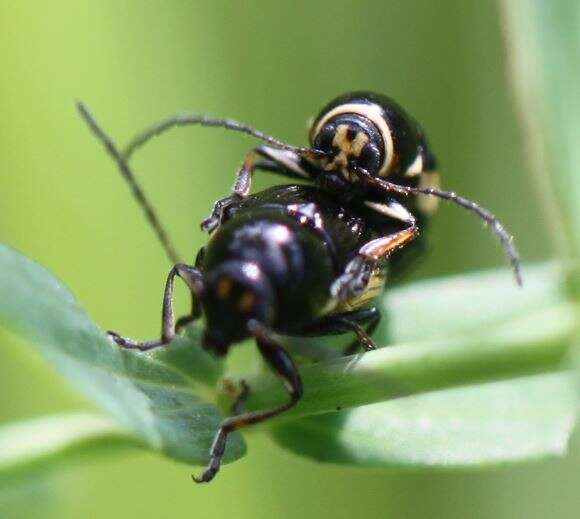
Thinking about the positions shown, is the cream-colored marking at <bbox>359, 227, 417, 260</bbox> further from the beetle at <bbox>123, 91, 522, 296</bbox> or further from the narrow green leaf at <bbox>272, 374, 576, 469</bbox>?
the narrow green leaf at <bbox>272, 374, 576, 469</bbox>

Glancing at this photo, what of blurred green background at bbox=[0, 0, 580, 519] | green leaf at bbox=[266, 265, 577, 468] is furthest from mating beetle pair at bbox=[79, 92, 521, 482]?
blurred green background at bbox=[0, 0, 580, 519]

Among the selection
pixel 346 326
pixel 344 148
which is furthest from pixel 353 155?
pixel 346 326

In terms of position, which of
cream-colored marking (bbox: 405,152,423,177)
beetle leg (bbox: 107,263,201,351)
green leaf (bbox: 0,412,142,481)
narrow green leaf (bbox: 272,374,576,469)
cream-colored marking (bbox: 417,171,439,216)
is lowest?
narrow green leaf (bbox: 272,374,576,469)

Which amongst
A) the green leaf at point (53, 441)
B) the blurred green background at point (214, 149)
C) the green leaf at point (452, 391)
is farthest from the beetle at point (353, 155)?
the blurred green background at point (214, 149)

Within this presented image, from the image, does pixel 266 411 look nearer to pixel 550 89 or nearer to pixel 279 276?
pixel 279 276

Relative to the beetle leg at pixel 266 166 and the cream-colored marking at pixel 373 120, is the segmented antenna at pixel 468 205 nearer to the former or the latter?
the cream-colored marking at pixel 373 120

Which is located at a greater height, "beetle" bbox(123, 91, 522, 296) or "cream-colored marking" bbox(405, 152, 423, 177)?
"beetle" bbox(123, 91, 522, 296)

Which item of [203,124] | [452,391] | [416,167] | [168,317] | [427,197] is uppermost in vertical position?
[203,124]
